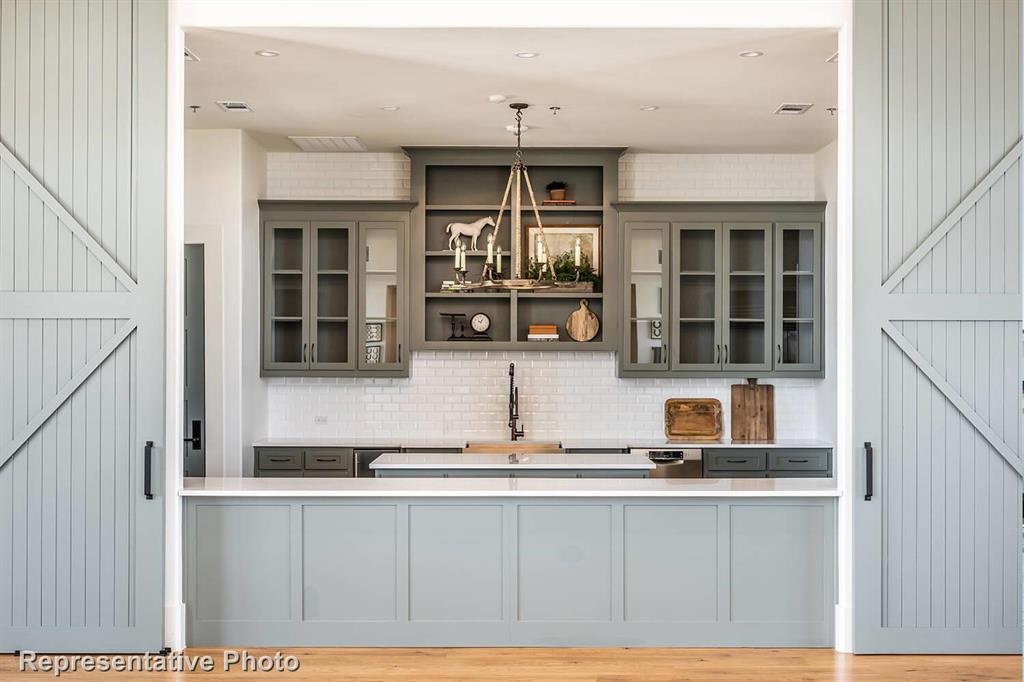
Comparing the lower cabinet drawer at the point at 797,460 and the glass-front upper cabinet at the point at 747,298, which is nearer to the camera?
the lower cabinet drawer at the point at 797,460

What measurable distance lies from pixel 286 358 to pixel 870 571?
14.1ft

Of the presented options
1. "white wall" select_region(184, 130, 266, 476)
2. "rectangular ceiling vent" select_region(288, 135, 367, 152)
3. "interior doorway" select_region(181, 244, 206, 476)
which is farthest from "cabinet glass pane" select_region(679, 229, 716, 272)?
"interior doorway" select_region(181, 244, 206, 476)

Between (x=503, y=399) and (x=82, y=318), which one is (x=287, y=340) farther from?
(x=82, y=318)

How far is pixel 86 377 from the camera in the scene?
4.50 m

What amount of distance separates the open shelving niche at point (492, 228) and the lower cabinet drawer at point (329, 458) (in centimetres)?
93

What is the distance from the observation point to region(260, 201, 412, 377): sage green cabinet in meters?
7.22

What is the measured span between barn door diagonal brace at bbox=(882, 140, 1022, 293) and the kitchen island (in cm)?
171

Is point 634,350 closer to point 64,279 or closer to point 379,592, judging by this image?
point 379,592

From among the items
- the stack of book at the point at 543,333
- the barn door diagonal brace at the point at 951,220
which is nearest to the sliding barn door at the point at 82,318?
the barn door diagonal brace at the point at 951,220

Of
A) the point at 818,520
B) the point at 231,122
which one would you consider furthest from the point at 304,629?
the point at 231,122

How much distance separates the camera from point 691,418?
24.7ft

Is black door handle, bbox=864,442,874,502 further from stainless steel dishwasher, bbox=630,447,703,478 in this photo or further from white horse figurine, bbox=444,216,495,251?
white horse figurine, bbox=444,216,495,251

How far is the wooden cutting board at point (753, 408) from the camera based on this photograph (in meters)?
7.55

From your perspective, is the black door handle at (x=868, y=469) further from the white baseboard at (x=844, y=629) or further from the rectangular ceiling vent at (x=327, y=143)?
the rectangular ceiling vent at (x=327, y=143)
